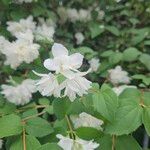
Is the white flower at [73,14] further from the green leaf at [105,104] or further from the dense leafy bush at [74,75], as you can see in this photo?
the green leaf at [105,104]

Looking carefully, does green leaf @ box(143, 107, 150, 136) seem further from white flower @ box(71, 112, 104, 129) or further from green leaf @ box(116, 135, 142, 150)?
white flower @ box(71, 112, 104, 129)

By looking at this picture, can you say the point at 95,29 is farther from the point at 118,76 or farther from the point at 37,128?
the point at 37,128

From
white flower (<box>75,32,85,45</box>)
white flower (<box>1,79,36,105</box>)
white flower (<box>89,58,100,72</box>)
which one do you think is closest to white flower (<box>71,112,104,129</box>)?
white flower (<box>1,79,36,105</box>)

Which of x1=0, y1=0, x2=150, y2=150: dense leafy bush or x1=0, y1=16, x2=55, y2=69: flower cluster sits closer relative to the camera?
x1=0, y1=0, x2=150, y2=150: dense leafy bush

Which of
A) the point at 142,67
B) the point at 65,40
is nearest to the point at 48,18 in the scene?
the point at 65,40

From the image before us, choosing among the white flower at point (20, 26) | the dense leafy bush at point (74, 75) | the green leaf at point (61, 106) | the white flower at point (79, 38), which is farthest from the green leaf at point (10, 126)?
the white flower at point (79, 38)
